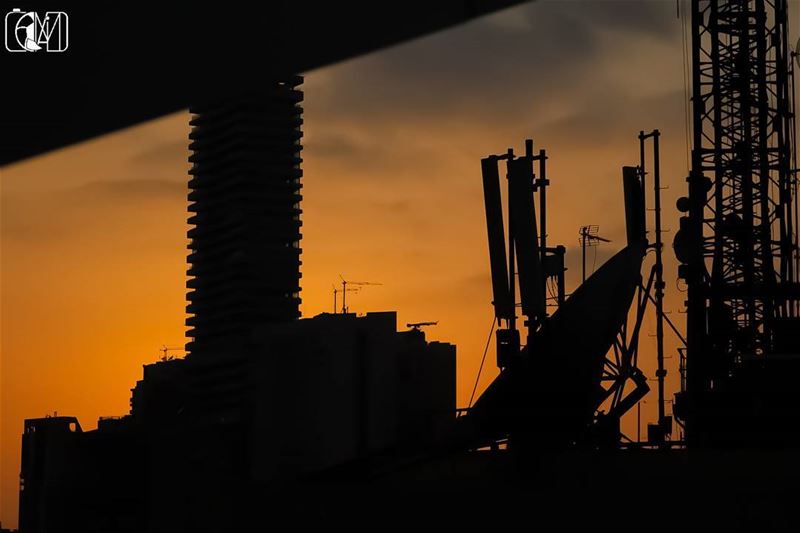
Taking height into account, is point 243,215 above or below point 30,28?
above

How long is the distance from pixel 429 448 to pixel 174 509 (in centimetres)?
1965

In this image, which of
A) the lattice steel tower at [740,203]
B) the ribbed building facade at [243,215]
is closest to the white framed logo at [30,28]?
the lattice steel tower at [740,203]

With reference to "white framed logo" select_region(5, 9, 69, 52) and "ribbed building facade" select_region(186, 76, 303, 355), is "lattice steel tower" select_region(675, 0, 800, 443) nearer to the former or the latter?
"white framed logo" select_region(5, 9, 69, 52)

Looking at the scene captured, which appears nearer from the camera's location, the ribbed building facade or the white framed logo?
the white framed logo

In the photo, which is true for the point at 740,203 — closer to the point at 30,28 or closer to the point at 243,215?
the point at 30,28

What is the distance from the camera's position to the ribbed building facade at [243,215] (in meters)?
152

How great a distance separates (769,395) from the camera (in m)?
55.6

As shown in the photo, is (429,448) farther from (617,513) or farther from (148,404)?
(148,404)

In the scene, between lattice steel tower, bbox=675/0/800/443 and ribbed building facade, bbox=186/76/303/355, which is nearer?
lattice steel tower, bbox=675/0/800/443

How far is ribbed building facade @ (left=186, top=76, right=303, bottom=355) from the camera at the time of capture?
15162 centimetres

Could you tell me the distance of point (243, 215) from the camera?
6220 inches

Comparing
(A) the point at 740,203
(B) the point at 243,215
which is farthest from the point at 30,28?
(B) the point at 243,215

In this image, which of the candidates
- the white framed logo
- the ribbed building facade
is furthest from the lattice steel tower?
the ribbed building facade

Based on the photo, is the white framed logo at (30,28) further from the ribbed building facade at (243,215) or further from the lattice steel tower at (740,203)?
the ribbed building facade at (243,215)
